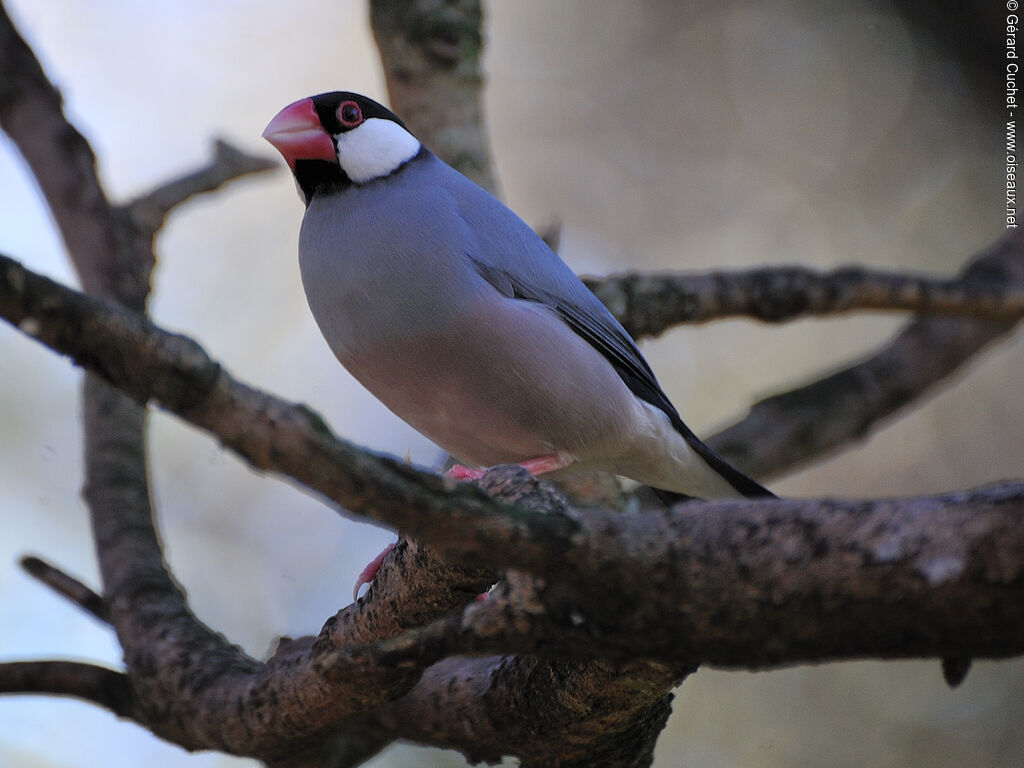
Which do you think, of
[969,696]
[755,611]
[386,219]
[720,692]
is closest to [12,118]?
[386,219]

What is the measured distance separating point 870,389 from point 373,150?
2318 millimetres

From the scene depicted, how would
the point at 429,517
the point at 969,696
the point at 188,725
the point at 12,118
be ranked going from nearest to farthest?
1. the point at 429,517
2. the point at 188,725
3. the point at 12,118
4. the point at 969,696

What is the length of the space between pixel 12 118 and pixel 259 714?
2874 mm

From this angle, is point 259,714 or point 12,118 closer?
point 259,714

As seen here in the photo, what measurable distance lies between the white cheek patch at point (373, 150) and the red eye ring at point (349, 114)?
3 centimetres

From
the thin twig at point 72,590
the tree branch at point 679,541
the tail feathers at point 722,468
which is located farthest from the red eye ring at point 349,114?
the tree branch at point 679,541

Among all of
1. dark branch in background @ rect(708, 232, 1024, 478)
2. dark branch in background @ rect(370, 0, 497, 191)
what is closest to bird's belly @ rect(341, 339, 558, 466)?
dark branch in background @ rect(708, 232, 1024, 478)

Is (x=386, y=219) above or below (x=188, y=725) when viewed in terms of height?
above

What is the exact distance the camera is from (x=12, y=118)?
414cm

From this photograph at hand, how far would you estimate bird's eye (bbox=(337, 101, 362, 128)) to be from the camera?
11.1ft

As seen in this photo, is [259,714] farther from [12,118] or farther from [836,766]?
[836,766]

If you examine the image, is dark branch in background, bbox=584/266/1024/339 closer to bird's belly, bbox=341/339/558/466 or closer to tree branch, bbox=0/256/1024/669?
bird's belly, bbox=341/339/558/466

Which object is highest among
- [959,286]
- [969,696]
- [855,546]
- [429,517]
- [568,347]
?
[959,286]

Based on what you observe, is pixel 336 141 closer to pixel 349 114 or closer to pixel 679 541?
pixel 349 114
